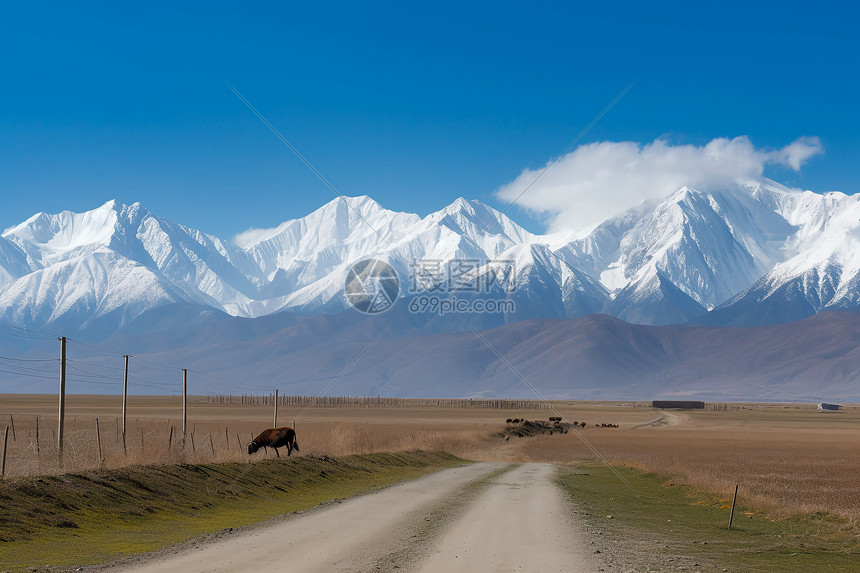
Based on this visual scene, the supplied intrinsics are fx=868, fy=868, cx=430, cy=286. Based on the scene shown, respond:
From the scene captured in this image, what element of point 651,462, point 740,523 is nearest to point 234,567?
point 740,523

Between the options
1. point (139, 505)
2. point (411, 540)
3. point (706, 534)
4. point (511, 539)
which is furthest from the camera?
point (139, 505)

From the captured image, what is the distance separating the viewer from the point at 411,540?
20.0 meters

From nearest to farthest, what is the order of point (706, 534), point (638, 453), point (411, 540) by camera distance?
1. point (411, 540)
2. point (706, 534)
3. point (638, 453)

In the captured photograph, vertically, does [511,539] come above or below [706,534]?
above

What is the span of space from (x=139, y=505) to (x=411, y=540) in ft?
26.9

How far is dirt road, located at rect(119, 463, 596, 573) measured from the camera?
16859 millimetres

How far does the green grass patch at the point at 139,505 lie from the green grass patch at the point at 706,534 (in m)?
9.43

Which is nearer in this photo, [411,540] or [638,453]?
[411,540]

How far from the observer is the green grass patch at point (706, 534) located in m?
18.7

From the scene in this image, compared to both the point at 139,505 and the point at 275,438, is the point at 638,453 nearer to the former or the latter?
the point at 275,438

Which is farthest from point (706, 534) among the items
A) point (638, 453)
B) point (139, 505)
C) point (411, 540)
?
point (638, 453)

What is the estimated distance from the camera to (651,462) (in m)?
52.8

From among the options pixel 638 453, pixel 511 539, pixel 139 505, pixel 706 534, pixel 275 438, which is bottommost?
pixel 638 453

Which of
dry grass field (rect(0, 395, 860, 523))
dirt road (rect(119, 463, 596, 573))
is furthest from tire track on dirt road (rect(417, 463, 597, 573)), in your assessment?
dry grass field (rect(0, 395, 860, 523))
